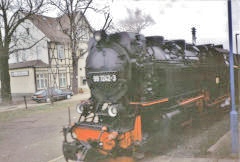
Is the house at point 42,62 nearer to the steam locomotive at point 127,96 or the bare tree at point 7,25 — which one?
the bare tree at point 7,25

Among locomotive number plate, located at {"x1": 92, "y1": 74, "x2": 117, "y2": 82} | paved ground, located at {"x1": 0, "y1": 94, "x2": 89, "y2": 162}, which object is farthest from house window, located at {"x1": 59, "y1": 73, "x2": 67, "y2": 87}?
locomotive number plate, located at {"x1": 92, "y1": 74, "x2": 117, "y2": 82}

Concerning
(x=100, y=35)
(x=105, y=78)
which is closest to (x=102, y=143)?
(x=105, y=78)

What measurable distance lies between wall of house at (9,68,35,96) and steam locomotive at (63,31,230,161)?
76.0 ft

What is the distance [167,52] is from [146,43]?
1.00 metres

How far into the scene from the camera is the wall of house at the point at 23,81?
2819cm

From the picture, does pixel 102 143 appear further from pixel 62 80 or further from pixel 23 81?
pixel 62 80

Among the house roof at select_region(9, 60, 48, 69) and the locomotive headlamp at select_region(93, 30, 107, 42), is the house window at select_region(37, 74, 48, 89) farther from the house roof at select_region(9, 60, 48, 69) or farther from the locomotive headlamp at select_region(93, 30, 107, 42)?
the locomotive headlamp at select_region(93, 30, 107, 42)

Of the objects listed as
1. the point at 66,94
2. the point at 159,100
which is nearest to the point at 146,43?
the point at 159,100

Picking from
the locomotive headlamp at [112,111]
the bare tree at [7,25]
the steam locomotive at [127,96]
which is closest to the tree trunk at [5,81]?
the bare tree at [7,25]

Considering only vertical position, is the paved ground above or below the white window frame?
below

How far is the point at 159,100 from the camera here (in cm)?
641

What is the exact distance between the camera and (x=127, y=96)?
239 inches

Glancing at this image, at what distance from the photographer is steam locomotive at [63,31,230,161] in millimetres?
5551

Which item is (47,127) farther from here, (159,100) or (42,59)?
(42,59)
